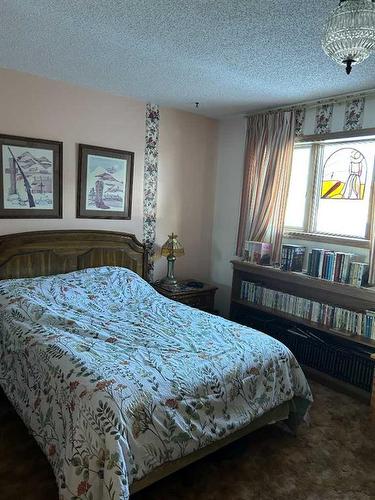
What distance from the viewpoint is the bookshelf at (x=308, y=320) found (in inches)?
114

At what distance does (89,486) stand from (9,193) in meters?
2.31

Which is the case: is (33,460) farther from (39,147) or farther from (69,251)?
(39,147)

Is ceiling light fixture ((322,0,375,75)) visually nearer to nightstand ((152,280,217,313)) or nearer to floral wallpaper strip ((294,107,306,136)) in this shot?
floral wallpaper strip ((294,107,306,136))

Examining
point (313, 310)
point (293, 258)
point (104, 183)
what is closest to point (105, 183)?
point (104, 183)

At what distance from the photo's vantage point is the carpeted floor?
1.84 m

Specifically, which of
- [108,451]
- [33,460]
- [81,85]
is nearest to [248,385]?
[108,451]

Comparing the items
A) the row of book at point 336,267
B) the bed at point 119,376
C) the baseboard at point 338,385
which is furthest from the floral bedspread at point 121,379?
the row of book at point 336,267

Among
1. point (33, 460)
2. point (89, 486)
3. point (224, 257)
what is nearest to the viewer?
point (89, 486)

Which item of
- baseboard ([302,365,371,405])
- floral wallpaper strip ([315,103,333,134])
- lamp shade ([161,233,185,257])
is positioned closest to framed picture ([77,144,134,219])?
lamp shade ([161,233,185,257])

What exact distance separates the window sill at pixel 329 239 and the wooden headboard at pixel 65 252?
1517 mm

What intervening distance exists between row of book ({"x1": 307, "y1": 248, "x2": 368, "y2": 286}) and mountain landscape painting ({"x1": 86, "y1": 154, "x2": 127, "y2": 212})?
1895 millimetres

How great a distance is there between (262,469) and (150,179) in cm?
277

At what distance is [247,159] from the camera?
3836 mm

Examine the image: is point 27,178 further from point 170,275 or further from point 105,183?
point 170,275
